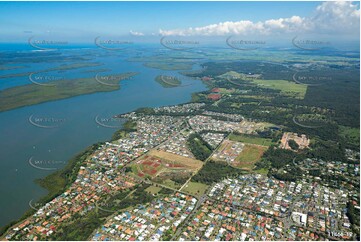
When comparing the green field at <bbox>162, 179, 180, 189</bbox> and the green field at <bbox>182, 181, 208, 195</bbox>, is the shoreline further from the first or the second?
the green field at <bbox>182, 181, 208, 195</bbox>

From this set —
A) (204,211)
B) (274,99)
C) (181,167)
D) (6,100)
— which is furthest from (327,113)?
(6,100)

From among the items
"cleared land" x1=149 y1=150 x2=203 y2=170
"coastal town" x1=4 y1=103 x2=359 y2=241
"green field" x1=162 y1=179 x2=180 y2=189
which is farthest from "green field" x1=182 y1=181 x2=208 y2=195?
"cleared land" x1=149 y1=150 x2=203 y2=170

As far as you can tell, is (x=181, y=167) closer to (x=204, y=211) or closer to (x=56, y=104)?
(x=204, y=211)

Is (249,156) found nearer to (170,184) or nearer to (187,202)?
(170,184)

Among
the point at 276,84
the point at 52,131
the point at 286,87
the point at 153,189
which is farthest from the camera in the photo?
the point at 276,84

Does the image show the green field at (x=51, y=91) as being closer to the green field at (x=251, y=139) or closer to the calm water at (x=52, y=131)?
the calm water at (x=52, y=131)

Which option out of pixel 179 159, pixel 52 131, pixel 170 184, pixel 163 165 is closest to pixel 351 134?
pixel 179 159
